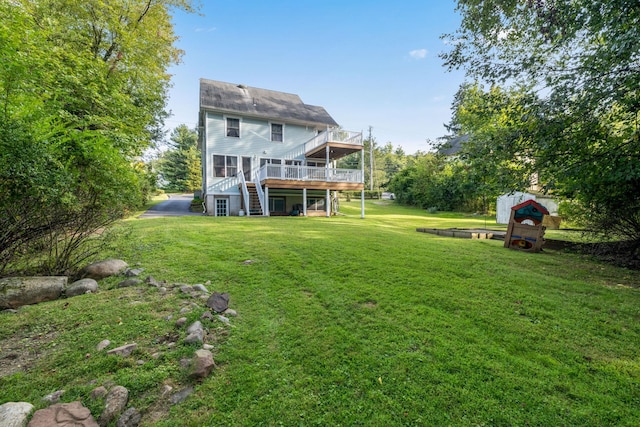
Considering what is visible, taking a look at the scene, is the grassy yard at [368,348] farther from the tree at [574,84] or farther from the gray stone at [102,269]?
the tree at [574,84]

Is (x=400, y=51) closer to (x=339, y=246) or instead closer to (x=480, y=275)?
(x=339, y=246)

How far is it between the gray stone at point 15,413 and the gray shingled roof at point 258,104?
17.0 m

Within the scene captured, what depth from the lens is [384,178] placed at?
4669 cm

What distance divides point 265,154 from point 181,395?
1726 cm

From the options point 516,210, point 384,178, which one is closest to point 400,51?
point 516,210

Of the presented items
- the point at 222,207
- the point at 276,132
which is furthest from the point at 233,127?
the point at 222,207

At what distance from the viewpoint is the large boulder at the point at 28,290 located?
11.1 feet

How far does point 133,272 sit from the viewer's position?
438 cm

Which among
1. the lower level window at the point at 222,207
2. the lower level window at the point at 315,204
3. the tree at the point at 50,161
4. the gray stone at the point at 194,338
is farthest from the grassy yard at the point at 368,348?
the lower level window at the point at 315,204

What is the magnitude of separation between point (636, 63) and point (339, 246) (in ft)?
18.5

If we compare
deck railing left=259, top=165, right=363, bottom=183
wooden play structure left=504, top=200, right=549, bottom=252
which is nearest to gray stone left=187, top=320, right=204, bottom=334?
wooden play structure left=504, top=200, right=549, bottom=252

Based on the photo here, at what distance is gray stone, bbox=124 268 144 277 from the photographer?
4.33 metres

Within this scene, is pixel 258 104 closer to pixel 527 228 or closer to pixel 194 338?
pixel 527 228

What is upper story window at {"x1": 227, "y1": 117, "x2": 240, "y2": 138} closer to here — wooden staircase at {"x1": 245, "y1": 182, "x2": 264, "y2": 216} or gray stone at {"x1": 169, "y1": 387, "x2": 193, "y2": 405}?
wooden staircase at {"x1": 245, "y1": 182, "x2": 264, "y2": 216}
